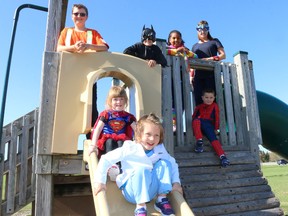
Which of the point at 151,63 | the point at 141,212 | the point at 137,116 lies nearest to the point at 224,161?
the point at 137,116

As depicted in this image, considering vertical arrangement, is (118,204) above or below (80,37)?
below

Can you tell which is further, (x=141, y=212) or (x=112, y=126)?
(x=112, y=126)

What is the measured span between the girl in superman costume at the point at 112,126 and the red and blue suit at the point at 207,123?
1389mm

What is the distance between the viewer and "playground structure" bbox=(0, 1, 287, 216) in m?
3.60

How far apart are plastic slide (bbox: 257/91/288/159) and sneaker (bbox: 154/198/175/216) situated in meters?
4.54

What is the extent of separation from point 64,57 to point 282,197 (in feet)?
25.4

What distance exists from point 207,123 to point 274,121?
8.87ft

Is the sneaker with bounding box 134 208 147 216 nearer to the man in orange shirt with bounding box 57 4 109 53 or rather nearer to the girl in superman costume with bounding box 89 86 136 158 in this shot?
the girl in superman costume with bounding box 89 86 136 158

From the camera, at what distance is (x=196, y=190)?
12.8 feet

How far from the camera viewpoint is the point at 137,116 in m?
3.72

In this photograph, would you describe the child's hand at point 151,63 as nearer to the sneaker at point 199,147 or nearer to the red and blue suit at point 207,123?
the red and blue suit at point 207,123

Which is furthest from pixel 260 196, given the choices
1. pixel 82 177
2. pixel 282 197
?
pixel 282 197

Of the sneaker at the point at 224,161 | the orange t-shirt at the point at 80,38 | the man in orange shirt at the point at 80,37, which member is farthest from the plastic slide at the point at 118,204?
the orange t-shirt at the point at 80,38

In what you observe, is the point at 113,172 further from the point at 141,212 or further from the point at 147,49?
the point at 147,49
